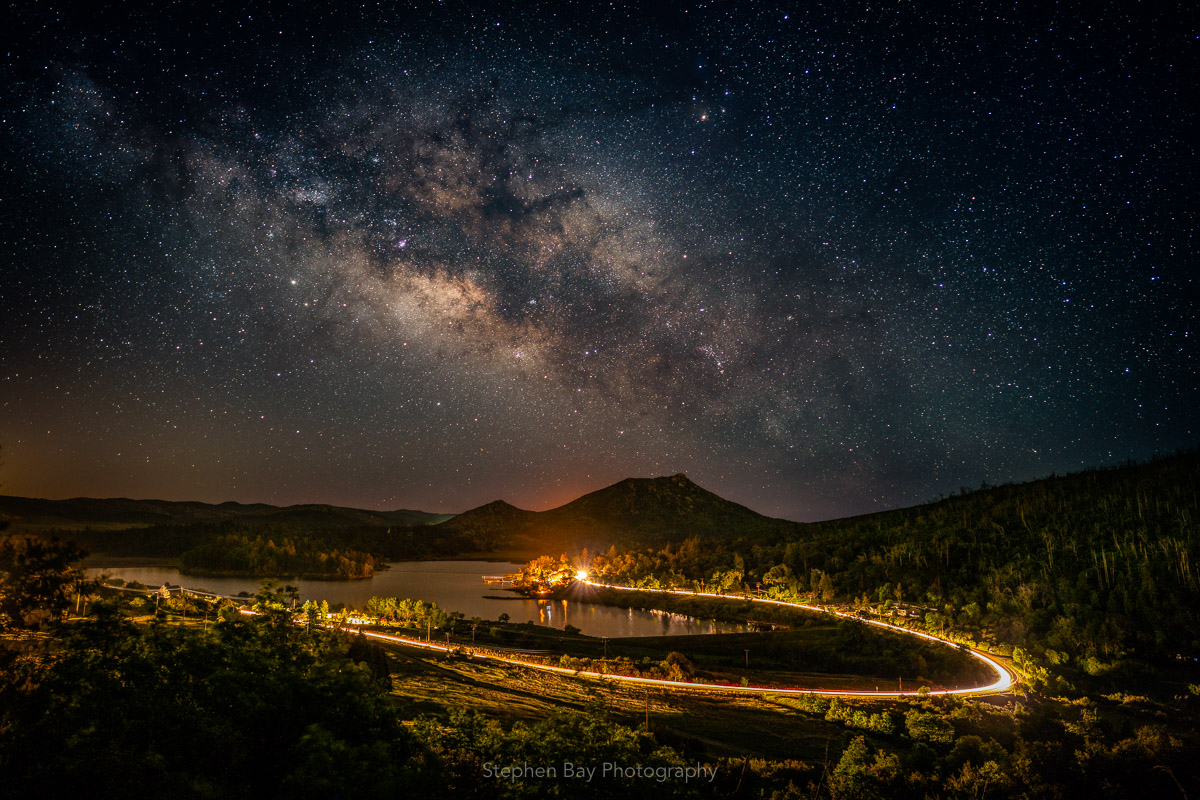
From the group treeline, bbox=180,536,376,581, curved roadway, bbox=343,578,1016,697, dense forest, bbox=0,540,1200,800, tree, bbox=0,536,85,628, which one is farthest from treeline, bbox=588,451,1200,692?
treeline, bbox=180,536,376,581

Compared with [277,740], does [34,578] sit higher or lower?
higher

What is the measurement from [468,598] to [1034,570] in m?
93.7

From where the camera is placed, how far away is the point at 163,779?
1001 centimetres

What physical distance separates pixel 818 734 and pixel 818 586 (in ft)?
230

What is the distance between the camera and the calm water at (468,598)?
3381 inches

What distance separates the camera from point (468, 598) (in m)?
116

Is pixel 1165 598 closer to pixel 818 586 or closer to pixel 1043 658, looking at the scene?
pixel 1043 658

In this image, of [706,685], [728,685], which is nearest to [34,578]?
[706,685]

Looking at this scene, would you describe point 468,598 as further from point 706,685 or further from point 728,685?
point 728,685

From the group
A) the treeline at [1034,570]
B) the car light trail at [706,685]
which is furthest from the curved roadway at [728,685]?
the treeline at [1034,570]

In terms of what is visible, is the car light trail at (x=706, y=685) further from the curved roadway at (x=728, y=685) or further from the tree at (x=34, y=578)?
the tree at (x=34, y=578)

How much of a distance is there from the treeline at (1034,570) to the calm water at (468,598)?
1765 centimetres

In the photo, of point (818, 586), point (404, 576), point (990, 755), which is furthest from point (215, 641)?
point (404, 576)

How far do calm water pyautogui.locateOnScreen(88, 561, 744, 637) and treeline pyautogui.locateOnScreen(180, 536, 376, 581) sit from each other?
6.46 metres
